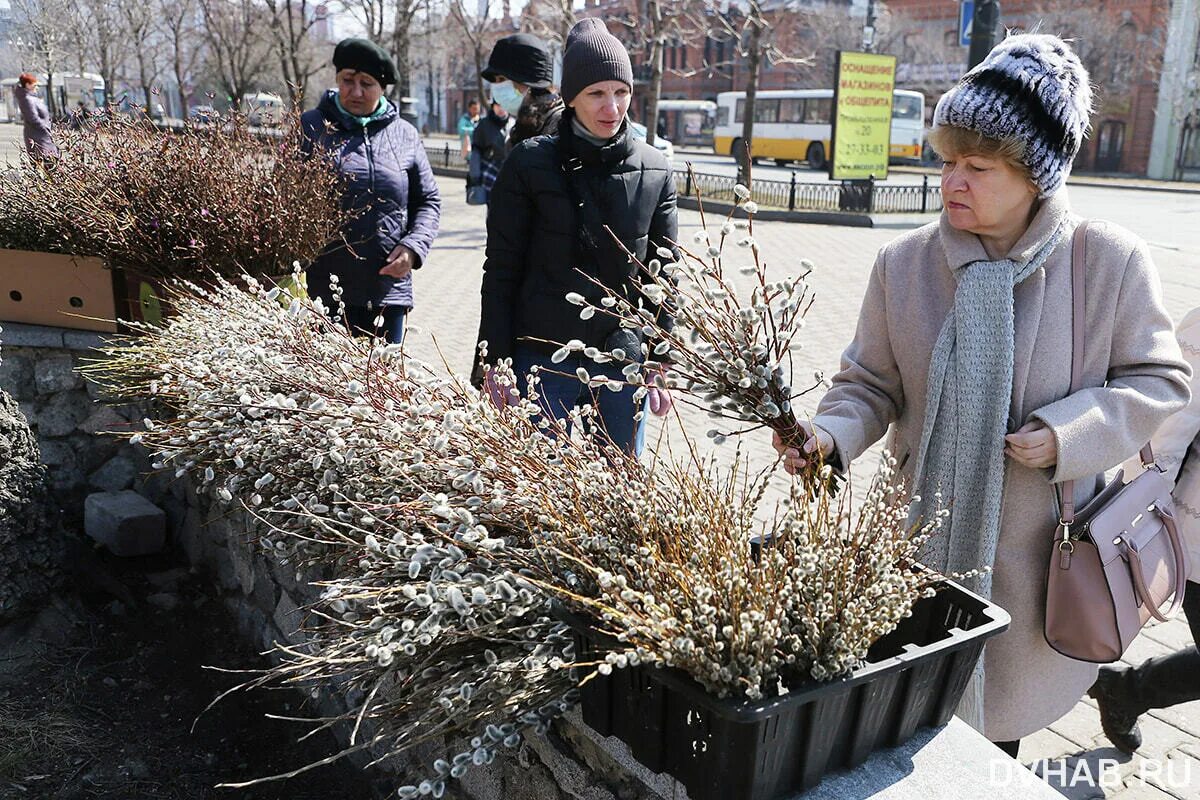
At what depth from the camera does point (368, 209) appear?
14.2 feet

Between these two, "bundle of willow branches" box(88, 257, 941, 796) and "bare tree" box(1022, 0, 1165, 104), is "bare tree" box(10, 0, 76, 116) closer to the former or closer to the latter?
"bundle of willow branches" box(88, 257, 941, 796)

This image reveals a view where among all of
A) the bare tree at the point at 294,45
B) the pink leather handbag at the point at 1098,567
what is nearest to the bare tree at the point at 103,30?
the bare tree at the point at 294,45

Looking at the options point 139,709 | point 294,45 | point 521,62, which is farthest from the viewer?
point 294,45

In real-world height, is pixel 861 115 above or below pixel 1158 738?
→ above

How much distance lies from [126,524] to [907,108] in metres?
37.4

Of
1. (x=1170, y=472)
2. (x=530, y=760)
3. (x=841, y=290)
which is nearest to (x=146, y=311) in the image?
(x=530, y=760)

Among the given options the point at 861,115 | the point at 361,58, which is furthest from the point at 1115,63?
the point at 361,58

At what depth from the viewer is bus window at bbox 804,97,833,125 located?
1401 inches

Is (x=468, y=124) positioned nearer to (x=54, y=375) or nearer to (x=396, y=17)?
(x=396, y=17)

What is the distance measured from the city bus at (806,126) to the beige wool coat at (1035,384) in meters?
34.0

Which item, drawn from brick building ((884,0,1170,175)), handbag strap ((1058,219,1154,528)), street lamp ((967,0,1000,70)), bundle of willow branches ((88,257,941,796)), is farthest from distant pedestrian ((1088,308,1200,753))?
brick building ((884,0,1170,175))

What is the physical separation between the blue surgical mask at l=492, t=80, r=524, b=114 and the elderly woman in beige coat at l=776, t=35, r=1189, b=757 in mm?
3373

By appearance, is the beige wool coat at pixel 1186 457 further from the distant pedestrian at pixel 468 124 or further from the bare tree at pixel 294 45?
the distant pedestrian at pixel 468 124

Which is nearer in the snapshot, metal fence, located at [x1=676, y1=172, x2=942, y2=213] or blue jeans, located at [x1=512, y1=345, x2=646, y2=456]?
blue jeans, located at [x1=512, y1=345, x2=646, y2=456]
